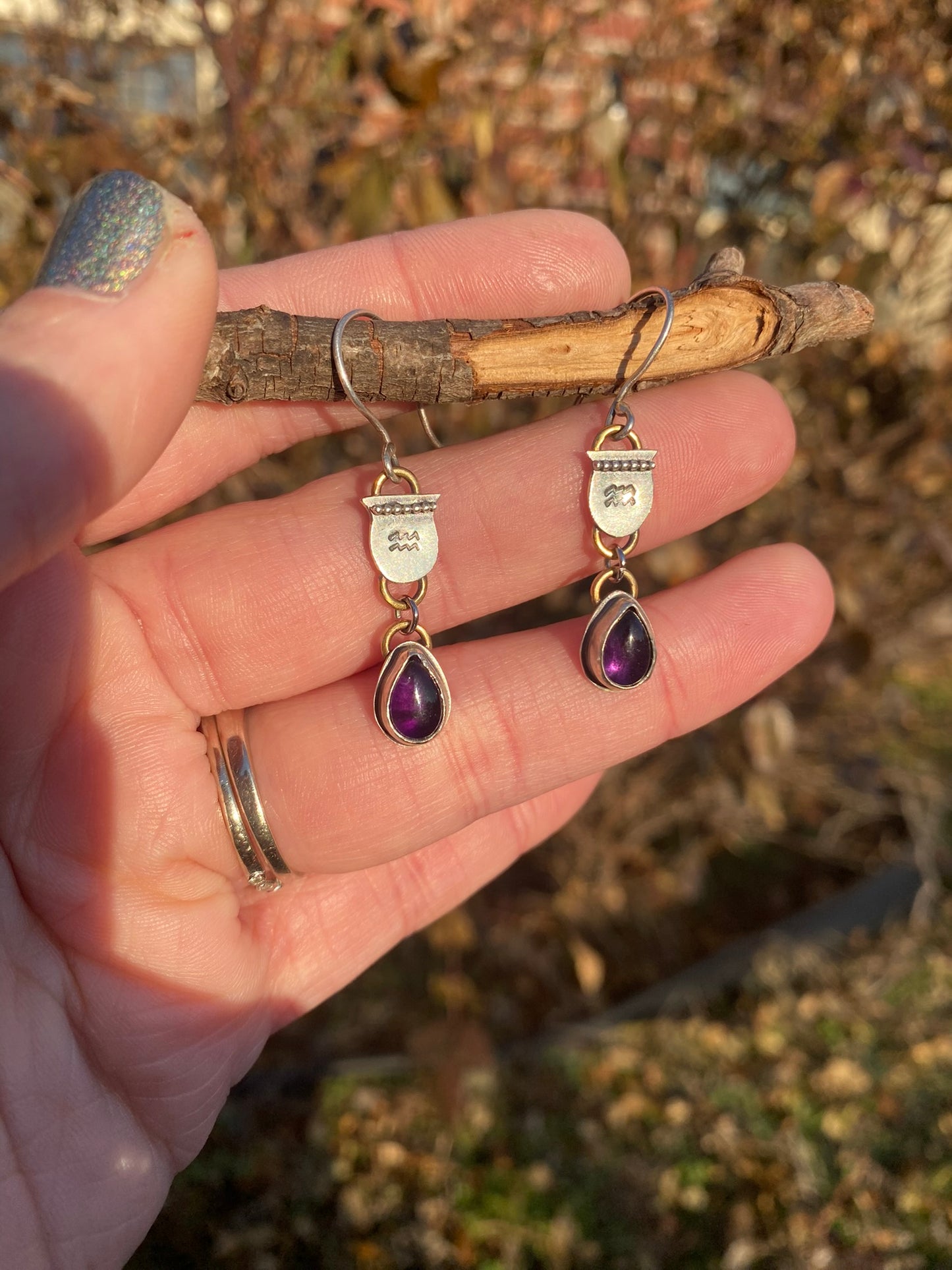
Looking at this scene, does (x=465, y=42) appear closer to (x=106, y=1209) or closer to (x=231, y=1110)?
(x=106, y=1209)

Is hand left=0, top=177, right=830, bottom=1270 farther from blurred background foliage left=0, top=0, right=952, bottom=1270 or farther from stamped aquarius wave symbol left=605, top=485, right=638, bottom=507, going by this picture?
blurred background foliage left=0, top=0, right=952, bottom=1270

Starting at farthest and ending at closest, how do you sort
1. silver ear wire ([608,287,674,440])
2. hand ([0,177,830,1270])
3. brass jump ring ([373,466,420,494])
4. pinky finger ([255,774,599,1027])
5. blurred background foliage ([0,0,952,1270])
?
1. blurred background foliage ([0,0,952,1270])
2. pinky finger ([255,774,599,1027])
3. brass jump ring ([373,466,420,494])
4. silver ear wire ([608,287,674,440])
5. hand ([0,177,830,1270])

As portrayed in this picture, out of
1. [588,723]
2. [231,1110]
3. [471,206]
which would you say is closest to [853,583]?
[588,723]

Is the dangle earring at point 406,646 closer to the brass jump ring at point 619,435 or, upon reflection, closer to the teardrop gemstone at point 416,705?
the teardrop gemstone at point 416,705

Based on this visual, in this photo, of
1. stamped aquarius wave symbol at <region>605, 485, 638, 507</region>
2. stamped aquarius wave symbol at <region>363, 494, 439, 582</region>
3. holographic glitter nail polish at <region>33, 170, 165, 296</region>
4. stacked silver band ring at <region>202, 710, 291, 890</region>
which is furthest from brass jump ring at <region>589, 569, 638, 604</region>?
holographic glitter nail polish at <region>33, 170, 165, 296</region>

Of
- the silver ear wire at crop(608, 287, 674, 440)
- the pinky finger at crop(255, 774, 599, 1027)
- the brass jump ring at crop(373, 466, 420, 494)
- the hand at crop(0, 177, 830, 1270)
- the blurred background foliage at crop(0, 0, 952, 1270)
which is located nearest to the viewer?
the hand at crop(0, 177, 830, 1270)

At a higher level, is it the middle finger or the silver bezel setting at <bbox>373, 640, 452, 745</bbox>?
the middle finger

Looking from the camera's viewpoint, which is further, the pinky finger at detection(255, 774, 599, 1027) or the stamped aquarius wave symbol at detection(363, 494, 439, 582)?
the pinky finger at detection(255, 774, 599, 1027)

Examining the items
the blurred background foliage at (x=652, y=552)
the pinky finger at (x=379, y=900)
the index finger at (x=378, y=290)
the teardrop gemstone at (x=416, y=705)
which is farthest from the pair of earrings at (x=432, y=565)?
the blurred background foliage at (x=652, y=552)
